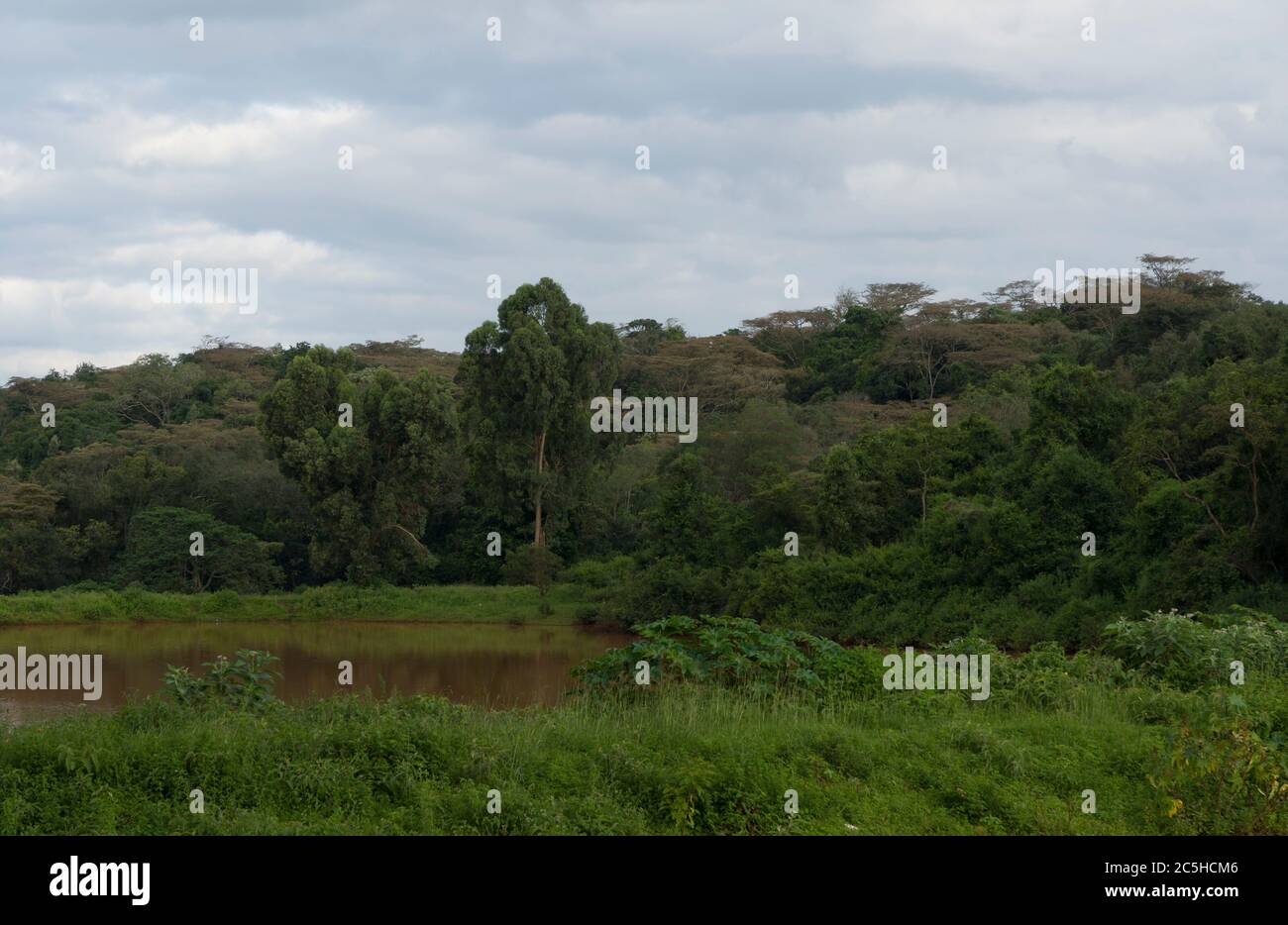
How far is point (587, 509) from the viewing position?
37219 millimetres

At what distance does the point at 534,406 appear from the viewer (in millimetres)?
34531

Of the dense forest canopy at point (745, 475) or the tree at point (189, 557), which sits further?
the tree at point (189, 557)

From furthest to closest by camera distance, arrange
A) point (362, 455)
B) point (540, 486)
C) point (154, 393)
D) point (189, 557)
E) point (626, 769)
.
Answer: point (154, 393), point (540, 486), point (189, 557), point (362, 455), point (626, 769)

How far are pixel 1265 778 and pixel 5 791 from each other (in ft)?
21.1

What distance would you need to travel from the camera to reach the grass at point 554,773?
20.0 ft

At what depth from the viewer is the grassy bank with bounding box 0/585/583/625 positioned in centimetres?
3259

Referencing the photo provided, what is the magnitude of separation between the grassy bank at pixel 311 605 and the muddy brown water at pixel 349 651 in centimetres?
38

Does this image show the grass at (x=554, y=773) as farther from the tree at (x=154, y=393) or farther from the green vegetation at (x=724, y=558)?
the tree at (x=154, y=393)

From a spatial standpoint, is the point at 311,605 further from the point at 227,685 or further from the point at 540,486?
the point at 227,685

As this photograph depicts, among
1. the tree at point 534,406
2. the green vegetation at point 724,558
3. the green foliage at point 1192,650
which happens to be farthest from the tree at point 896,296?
the green foliage at point 1192,650

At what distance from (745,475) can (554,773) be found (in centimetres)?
2922

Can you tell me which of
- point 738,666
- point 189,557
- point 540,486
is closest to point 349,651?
point 540,486

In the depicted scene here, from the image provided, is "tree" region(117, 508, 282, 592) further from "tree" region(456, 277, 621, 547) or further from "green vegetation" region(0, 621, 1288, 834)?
"green vegetation" region(0, 621, 1288, 834)

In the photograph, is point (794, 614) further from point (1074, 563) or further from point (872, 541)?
point (1074, 563)
